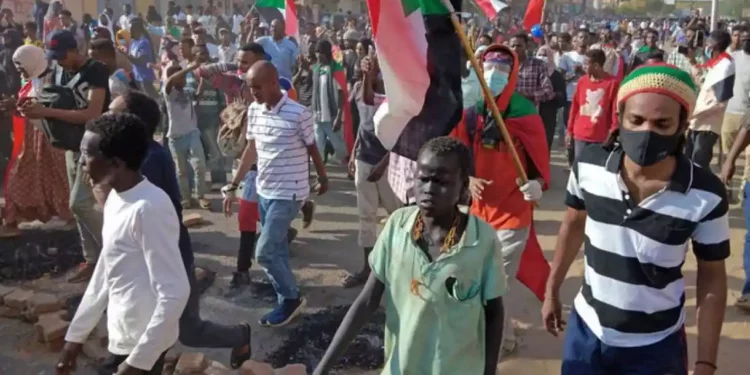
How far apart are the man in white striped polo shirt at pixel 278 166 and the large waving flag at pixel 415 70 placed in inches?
52.6

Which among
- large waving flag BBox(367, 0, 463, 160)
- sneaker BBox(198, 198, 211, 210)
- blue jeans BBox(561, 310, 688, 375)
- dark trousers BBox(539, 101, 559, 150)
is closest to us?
blue jeans BBox(561, 310, 688, 375)

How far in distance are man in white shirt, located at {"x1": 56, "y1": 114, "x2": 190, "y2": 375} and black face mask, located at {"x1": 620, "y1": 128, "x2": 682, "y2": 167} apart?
169cm

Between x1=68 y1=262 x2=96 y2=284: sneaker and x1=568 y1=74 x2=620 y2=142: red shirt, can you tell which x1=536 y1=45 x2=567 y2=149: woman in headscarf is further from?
x1=68 y1=262 x2=96 y2=284: sneaker

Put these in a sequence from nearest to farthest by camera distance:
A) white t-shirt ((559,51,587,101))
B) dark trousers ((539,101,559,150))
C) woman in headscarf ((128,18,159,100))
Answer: dark trousers ((539,101,559,150)) < white t-shirt ((559,51,587,101)) < woman in headscarf ((128,18,159,100))

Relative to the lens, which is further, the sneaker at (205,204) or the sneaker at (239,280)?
the sneaker at (205,204)

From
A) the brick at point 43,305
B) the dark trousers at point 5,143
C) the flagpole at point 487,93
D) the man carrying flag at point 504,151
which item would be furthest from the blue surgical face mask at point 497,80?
the dark trousers at point 5,143

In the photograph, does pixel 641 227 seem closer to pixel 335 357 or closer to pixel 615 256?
pixel 615 256

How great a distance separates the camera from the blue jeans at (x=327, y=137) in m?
9.76

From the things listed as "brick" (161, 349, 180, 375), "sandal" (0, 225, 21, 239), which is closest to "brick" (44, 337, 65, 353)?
"brick" (161, 349, 180, 375)

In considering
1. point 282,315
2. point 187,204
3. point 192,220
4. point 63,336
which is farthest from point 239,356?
point 187,204

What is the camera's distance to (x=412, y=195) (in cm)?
497

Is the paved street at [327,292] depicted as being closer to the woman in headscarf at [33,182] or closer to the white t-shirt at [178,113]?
the white t-shirt at [178,113]

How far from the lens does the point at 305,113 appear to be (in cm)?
524

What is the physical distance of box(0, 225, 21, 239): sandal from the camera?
23.5 ft
